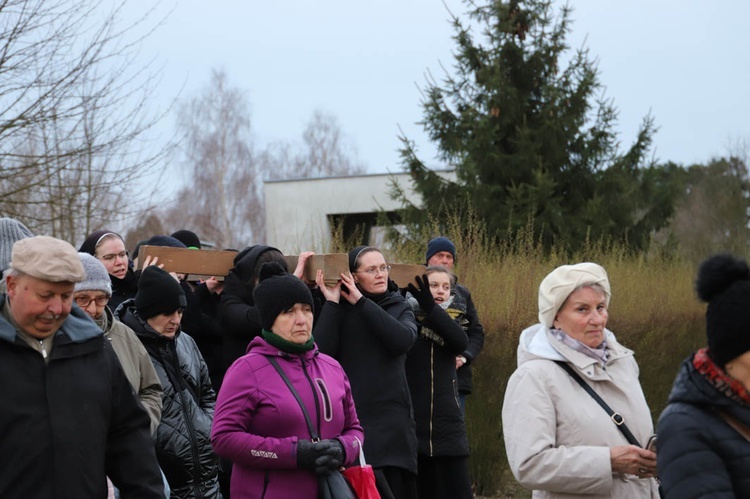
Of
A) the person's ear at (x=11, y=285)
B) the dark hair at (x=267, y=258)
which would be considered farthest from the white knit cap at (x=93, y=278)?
the dark hair at (x=267, y=258)

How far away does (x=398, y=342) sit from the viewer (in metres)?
6.43

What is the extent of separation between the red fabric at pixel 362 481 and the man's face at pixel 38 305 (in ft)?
6.15

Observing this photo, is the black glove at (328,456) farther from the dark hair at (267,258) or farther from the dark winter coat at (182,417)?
the dark hair at (267,258)

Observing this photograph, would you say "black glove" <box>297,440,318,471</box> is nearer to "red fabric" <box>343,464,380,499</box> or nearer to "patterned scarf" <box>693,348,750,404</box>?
"red fabric" <box>343,464,380,499</box>

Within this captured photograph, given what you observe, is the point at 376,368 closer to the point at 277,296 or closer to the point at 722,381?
the point at 277,296

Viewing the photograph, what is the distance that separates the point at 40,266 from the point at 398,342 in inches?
130

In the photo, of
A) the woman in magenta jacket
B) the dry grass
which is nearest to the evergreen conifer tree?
the dry grass

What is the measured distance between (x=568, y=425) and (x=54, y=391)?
86.3 inches

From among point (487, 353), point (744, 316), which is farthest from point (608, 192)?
point (744, 316)

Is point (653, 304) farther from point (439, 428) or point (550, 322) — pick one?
point (550, 322)

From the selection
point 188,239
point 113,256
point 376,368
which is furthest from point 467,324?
point 113,256

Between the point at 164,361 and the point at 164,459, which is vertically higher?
the point at 164,361

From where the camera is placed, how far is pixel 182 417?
215 inches

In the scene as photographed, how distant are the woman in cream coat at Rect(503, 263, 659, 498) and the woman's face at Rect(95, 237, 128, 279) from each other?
10.2 ft
